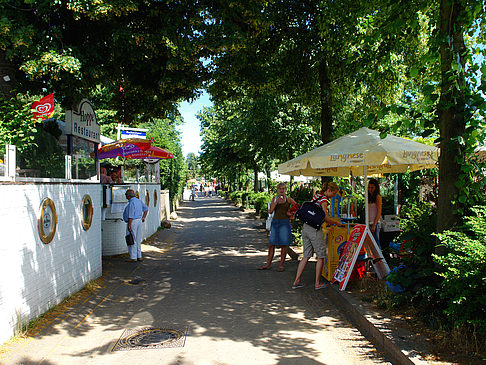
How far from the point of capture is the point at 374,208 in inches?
316

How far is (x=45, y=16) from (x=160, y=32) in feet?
7.45

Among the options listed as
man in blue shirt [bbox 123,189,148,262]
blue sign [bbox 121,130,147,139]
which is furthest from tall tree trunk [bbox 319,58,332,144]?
blue sign [bbox 121,130,147,139]

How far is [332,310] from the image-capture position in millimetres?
6223

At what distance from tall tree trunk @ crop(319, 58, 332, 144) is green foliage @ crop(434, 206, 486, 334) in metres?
7.66

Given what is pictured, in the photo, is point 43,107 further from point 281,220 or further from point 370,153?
point 370,153

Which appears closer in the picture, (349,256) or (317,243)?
(349,256)

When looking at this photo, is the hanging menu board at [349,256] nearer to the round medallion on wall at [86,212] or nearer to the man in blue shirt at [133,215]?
the round medallion on wall at [86,212]

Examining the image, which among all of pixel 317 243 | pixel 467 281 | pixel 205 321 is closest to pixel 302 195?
pixel 317 243

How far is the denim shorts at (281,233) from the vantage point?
8930 mm

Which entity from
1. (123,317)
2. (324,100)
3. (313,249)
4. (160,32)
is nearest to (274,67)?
(324,100)

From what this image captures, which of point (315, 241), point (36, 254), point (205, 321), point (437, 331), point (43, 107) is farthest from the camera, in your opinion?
point (315, 241)

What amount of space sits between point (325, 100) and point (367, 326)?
796 cm

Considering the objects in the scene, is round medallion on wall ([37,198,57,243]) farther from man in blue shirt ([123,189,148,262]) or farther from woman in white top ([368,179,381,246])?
woman in white top ([368,179,381,246])

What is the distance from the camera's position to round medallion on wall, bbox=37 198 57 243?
18.6 feet
